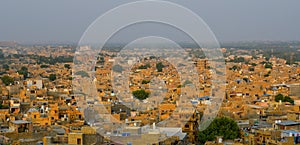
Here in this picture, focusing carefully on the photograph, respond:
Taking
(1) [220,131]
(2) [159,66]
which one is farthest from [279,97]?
(2) [159,66]

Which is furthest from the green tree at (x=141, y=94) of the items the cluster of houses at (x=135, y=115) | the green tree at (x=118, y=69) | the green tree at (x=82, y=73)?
the green tree at (x=118, y=69)

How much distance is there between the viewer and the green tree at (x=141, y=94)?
598 inches

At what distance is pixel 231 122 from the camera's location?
9.80 meters

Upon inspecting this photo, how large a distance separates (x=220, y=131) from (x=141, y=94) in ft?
20.2

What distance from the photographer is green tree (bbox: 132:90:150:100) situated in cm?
1519

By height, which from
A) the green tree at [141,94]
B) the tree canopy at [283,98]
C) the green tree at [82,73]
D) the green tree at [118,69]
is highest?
the green tree at [118,69]

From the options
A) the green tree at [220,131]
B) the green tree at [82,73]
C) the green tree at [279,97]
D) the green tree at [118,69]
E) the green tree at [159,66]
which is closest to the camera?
the green tree at [220,131]

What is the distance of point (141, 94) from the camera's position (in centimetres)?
1554

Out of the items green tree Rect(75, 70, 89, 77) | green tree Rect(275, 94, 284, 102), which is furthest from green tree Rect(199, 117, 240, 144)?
green tree Rect(75, 70, 89, 77)

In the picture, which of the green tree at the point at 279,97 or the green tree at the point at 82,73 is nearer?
the green tree at the point at 279,97

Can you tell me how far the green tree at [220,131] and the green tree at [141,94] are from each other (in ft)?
18.1

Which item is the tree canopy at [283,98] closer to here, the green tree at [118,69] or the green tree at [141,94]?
the green tree at [141,94]

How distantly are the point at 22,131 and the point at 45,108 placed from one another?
7.79 feet

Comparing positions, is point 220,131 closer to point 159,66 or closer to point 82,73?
point 82,73
